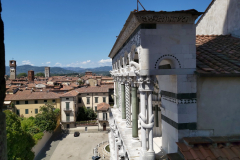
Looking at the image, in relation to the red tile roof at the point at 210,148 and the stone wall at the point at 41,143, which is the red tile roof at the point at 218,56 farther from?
the stone wall at the point at 41,143

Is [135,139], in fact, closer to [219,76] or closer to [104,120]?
[219,76]

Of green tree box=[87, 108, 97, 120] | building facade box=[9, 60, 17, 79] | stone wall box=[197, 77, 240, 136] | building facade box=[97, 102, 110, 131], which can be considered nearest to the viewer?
stone wall box=[197, 77, 240, 136]

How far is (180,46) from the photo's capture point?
7.73 meters

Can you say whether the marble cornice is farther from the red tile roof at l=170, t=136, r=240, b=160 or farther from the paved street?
the paved street

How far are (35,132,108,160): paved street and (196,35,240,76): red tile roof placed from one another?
26985 millimetres

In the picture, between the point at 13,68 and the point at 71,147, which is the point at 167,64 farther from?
the point at 13,68

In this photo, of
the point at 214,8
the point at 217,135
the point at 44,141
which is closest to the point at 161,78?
the point at 217,135

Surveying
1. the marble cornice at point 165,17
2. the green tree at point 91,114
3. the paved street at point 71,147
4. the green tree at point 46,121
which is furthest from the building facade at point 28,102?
the marble cornice at point 165,17

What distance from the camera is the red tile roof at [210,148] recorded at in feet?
22.9

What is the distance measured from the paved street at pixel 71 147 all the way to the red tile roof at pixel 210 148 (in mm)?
26780

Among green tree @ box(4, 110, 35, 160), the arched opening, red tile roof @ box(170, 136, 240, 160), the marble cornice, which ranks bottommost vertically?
green tree @ box(4, 110, 35, 160)

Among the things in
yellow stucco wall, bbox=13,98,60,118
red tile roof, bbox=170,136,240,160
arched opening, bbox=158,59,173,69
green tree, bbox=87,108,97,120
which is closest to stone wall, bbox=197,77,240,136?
red tile roof, bbox=170,136,240,160

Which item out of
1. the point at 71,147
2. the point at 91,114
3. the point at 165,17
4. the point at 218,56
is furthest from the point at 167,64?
the point at 91,114

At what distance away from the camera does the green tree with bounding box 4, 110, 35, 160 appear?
20406mm
